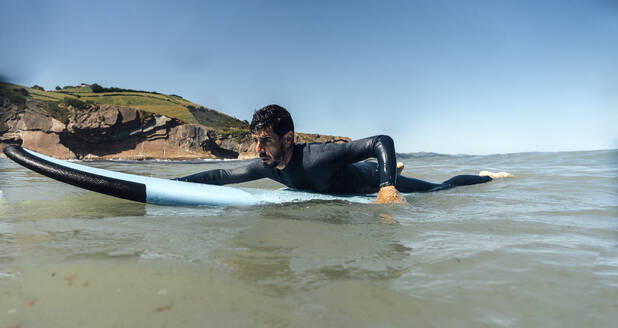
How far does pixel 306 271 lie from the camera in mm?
1358

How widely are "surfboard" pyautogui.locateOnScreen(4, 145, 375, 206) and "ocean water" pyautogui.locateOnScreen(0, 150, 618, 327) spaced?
67 cm

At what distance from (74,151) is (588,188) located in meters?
42.7

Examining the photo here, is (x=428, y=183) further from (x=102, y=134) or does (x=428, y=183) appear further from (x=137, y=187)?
(x=102, y=134)

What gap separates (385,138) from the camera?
366 centimetres

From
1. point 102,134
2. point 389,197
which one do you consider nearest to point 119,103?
point 102,134

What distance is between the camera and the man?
353 cm

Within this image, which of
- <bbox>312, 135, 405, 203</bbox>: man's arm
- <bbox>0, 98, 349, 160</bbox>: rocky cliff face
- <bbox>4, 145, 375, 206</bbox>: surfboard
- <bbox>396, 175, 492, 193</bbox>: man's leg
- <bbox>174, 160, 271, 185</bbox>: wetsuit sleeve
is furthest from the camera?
<bbox>0, 98, 349, 160</bbox>: rocky cliff face

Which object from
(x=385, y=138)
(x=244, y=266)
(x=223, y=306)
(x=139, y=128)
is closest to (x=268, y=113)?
(x=385, y=138)

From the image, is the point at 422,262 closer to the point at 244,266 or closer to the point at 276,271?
the point at 276,271

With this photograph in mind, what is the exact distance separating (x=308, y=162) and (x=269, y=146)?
0.48 metres

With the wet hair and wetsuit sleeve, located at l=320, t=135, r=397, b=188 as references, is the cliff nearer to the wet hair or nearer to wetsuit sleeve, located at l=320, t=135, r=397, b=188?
the wet hair

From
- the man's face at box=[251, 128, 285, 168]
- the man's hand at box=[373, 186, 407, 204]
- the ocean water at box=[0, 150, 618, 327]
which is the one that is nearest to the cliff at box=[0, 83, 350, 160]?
the man's face at box=[251, 128, 285, 168]

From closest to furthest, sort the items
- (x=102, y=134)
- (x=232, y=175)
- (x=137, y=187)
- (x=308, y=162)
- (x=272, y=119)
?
(x=137, y=187)
(x=272, y=119)
(x=308, y=162)
(x=232, y=175)
(x=102, y=134)

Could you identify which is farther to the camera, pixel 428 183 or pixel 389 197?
pixel 428 183
